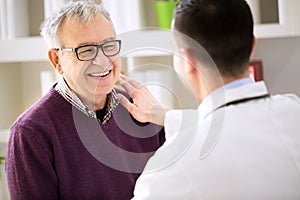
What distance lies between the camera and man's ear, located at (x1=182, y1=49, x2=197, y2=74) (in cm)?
115

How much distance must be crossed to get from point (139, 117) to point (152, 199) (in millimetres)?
554

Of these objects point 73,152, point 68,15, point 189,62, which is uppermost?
point 68,15

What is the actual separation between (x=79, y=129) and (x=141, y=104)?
0.20 meters

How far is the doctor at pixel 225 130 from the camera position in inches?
40.9

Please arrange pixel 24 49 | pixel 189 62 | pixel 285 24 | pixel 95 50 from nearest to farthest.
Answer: pixel 189 62 < pixel 95 50 < pixel 285 24 < pixel 24 49

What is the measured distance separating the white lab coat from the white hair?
593 mm

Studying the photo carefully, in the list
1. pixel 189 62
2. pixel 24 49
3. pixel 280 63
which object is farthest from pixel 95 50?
pixel 280 63

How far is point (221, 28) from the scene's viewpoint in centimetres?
111

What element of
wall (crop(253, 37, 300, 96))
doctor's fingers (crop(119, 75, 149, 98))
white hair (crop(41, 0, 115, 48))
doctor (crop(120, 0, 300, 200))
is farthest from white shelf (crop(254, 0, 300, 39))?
doctor (crop(120, 0, 300, 200))

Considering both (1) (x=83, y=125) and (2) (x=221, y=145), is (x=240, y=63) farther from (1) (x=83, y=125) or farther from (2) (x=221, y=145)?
(1) (x=83, y=125)

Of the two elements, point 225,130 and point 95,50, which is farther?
point 95,50

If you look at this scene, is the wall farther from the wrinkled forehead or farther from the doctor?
the doctor

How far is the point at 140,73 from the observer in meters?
1.74

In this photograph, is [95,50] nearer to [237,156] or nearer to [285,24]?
[237,156]
